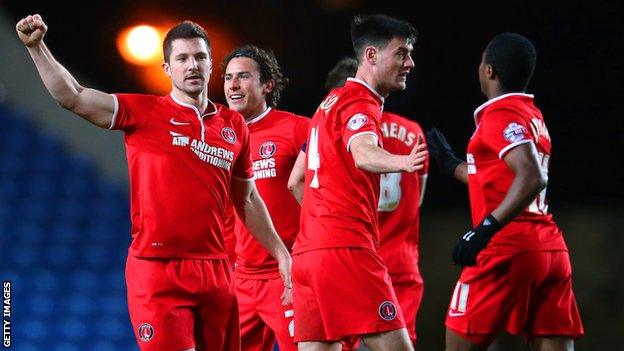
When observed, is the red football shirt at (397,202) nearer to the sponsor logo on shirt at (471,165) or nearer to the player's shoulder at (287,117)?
the player's shoulder at (287,117)

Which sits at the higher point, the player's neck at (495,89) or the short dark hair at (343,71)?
the short dark hair at (343,71)

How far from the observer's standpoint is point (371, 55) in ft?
14.4

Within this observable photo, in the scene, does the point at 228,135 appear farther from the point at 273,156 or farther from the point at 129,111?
the point at 273,156

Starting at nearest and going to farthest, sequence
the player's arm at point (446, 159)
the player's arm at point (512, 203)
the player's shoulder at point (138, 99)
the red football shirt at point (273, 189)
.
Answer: the player's shoulder at point (138, 99) < the player's arm at point (512, 203) < the red football shirt at point (273, 189) < the player's arm at point (446, 159)

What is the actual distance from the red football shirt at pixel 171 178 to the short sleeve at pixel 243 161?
252 millimetres

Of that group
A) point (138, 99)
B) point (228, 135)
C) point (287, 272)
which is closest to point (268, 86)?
point (228, 135)

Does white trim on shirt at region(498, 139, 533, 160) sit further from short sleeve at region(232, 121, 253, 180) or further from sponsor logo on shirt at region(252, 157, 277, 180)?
sponsor logo on shirt at region(252, 157, 277, 180)

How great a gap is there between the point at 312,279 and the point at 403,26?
1.25 metres

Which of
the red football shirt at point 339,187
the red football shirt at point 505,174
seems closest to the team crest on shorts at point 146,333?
the red football shirt at point 339,187

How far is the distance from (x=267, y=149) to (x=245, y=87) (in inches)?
18.2

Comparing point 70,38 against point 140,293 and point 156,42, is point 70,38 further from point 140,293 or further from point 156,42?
point 140,293

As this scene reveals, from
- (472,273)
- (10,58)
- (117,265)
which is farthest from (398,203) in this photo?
(10,58)

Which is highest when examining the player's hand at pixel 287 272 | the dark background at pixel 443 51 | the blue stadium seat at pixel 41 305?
the dark background at pixel 443 51

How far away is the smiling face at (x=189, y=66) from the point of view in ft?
14.4
